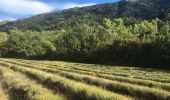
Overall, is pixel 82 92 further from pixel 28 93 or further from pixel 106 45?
pixel 106 45

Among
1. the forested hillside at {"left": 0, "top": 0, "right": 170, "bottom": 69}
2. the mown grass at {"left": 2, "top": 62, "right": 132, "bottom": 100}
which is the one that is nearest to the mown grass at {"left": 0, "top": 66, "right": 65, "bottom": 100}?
the mown grass at {"left": 2, "top": 62, "right": 132, "bottom": 100}

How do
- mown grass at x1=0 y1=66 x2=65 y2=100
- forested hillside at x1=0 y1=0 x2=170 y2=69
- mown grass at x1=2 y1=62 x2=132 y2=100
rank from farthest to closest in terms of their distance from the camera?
Result: forested hillside at x1=0 y1=0 x2=170 y2=69 < mown grass at x1=0 y1=66 x2=65 y2=100 < mown grass at x1=2 y1=62 x2=132 y2=100

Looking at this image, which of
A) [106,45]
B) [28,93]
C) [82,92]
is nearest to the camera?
[82,92]

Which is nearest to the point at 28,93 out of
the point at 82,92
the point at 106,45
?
the point at 82,92

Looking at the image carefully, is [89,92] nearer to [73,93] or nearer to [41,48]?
[73,93]

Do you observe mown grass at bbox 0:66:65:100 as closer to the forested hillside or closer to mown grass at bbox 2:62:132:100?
mown grass at bbox 2:62:132:100

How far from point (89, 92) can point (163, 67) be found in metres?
44.8

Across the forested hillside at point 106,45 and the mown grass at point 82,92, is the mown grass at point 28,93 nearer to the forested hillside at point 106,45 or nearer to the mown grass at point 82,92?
the mown grass at point 82,92

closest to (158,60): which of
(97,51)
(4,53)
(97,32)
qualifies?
(97,51)

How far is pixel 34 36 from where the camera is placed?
123750 mm

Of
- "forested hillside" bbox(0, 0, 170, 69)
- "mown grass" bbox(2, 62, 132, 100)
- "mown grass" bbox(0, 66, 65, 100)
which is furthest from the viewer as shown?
"forested hillside" bbox(0, 0, 170, 69)

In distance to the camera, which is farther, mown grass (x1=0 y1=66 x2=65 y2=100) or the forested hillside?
the forested hillside

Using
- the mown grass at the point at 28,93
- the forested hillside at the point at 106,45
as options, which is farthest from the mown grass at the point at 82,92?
the forested hillside at the point at 106,45

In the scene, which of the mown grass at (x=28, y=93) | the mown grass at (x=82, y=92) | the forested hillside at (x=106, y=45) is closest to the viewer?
the mown grass at (x=82, y=92)
